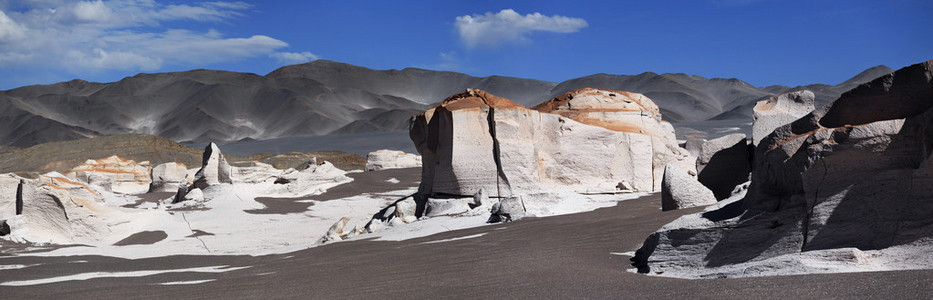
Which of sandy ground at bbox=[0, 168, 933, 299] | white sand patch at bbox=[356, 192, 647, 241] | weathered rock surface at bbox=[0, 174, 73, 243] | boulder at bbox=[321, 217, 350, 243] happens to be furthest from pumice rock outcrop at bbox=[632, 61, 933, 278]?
weathered rock surface at bbox=[0, 174, 73, 243]

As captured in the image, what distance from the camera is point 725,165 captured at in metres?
9.55

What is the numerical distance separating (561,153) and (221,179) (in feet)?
36.8

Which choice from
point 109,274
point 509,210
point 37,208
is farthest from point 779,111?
point 37,208

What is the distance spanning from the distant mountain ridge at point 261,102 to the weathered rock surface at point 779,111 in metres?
93.6

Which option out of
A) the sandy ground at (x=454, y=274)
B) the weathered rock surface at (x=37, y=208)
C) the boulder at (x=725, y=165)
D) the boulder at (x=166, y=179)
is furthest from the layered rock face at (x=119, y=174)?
the boulder at (x=725, y=165)

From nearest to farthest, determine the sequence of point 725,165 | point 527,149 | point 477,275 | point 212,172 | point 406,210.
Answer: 1. point 477,275
2. point 725,165
3. point 406,210
4. point 527,149
5. point 212,172

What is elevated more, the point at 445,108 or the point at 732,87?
the point at 732,87

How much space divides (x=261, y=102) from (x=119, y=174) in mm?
106221

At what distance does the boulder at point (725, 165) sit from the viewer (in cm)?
950

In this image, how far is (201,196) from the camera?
64.4 ft

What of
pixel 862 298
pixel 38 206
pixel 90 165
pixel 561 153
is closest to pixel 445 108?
pixel 561 153

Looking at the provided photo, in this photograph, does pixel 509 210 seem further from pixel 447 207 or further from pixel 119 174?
pixel 119 174

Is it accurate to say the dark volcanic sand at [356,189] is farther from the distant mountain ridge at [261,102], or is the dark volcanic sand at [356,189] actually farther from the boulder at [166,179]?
the distant mountain ridge at [261,102]

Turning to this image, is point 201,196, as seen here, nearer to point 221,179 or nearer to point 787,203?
point 221,179
